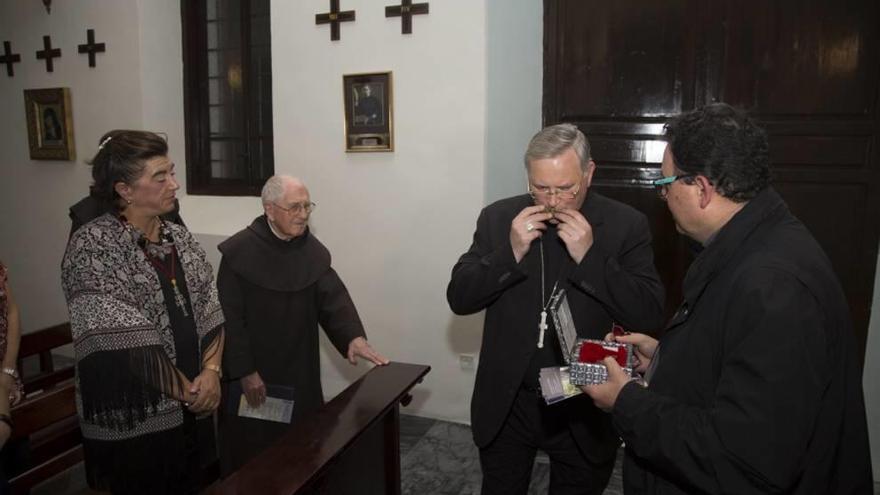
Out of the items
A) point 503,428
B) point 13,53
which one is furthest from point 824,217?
point 13,53

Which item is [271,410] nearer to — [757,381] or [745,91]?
[757,381]

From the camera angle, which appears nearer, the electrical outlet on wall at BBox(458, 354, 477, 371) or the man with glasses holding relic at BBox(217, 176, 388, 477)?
the man with glasses holding relic at BBox(217, 176, 388, 477)

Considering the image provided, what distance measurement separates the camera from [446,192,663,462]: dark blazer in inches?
78.0

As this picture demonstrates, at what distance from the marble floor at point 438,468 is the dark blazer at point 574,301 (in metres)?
1.36

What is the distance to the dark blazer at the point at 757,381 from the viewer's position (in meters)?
1.17

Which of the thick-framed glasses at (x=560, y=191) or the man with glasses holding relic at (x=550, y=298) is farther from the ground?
the thick-framed glasses at (x=560, y=191)

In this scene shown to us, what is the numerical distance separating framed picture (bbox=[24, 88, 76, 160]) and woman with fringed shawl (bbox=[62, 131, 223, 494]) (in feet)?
11.4

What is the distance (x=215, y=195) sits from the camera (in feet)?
16.8

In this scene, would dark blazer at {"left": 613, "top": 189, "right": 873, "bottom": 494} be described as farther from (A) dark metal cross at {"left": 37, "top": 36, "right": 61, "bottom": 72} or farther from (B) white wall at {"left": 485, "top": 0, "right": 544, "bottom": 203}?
(A) dark metal cross at {"left": 37, "top": 36, "right": 61, "bottom": 72}

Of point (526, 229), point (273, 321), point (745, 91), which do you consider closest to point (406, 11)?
point (745, 91)

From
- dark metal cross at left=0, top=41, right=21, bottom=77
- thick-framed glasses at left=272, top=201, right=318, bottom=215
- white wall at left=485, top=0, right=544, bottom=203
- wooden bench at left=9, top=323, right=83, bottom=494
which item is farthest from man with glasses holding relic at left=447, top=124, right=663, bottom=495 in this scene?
dark metal cross at left=0, top=41, right=21, bottom=77

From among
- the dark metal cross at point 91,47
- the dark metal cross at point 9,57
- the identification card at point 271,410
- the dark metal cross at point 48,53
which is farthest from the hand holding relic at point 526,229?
the dark metal cross at point 9,57

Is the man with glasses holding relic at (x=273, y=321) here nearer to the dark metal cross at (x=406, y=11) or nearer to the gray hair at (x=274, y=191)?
the gray hair at (x=274, y=191)

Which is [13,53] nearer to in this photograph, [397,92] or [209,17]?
[209,17]
